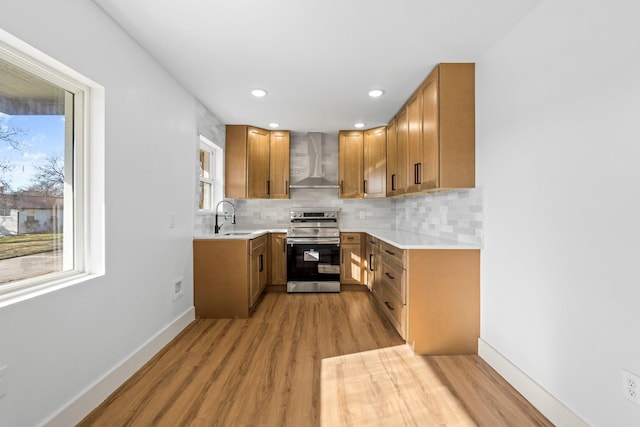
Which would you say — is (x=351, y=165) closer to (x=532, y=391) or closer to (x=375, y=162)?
(x=375, y=162)

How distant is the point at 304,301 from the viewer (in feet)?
12.4

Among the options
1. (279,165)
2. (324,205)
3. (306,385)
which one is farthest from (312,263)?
(306,385)

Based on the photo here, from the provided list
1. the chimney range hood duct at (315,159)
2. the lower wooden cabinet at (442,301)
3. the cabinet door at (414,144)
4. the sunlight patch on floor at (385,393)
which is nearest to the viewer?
the sunlight patch on floor at (385,393)

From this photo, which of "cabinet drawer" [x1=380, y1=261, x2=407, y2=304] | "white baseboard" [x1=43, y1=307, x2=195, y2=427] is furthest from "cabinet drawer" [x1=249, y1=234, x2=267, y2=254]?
"cabinet drawer" [x1=380, y1=261, x2=407, y2=304]

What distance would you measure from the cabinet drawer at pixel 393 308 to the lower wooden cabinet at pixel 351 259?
41.2 inches

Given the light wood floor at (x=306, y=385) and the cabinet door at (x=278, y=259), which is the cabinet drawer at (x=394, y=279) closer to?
the light wood floor at (x=306, y=385)

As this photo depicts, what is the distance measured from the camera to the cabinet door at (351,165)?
14.8 ft

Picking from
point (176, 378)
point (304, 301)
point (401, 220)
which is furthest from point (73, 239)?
point (401, 220)

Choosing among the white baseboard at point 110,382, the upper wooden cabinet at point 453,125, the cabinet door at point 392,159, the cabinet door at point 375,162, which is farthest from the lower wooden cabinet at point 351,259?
the white baseboard at point 110,382

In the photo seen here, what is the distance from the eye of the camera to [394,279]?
2736 mm

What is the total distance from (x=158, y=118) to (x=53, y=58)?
95 cm

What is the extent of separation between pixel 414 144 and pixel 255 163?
2.33m

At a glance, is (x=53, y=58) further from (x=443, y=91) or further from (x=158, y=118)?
(x=443, y=91)

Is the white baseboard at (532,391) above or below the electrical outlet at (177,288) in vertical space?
below
